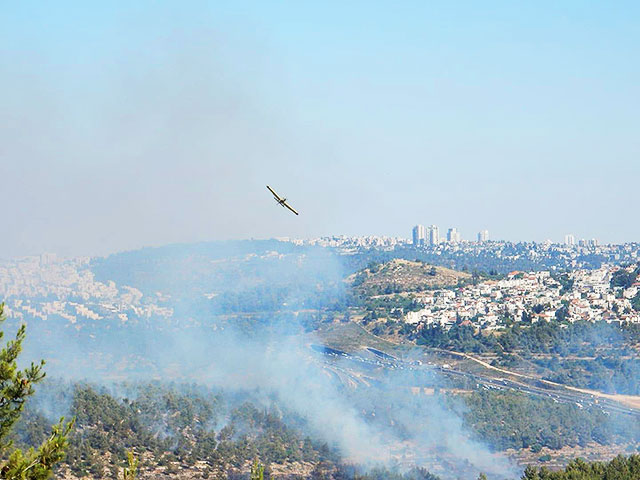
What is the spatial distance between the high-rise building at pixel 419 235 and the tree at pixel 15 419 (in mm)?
162522

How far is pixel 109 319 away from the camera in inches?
3127

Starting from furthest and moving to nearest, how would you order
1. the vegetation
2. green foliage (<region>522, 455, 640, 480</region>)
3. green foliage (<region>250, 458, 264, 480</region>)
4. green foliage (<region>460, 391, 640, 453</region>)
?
the vegetation → green foliage (<region>460, 391, 640, 453</region>) → green foliage (<region>522, 455, 640, 480</region>) → green foliage (<region>250, 458, 264, 480</region>)

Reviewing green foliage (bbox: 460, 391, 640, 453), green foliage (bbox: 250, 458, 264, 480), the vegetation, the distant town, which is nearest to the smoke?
green foliage (bbox: 460, 391, 640, 453)

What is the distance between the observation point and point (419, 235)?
178 meters

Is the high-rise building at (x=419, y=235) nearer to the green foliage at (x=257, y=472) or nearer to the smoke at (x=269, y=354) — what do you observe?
the smoke at (x=269, y=354)

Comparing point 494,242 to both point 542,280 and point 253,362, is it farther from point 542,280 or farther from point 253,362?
point 253,362

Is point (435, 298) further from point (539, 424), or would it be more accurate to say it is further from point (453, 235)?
point (453, 235)

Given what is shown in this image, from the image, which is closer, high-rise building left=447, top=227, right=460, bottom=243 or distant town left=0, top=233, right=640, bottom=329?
distant town left=0, top=233, right=640, bottom=329

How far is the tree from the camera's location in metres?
12.7

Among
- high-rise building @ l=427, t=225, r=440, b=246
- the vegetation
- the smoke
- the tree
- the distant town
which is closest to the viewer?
the tree

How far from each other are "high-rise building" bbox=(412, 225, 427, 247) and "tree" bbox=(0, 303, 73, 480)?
162522mm

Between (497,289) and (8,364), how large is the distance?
7584cm

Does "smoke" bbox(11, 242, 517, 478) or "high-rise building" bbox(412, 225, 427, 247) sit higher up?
"high-rise building" bbox(412, 225, 427, 247)

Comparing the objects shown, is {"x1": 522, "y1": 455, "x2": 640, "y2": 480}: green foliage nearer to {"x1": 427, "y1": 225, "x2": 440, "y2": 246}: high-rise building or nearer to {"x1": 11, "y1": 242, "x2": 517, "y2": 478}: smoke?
{"x1": 11, "y1": 242, "x2": 517, "y2": 478}: smoke
